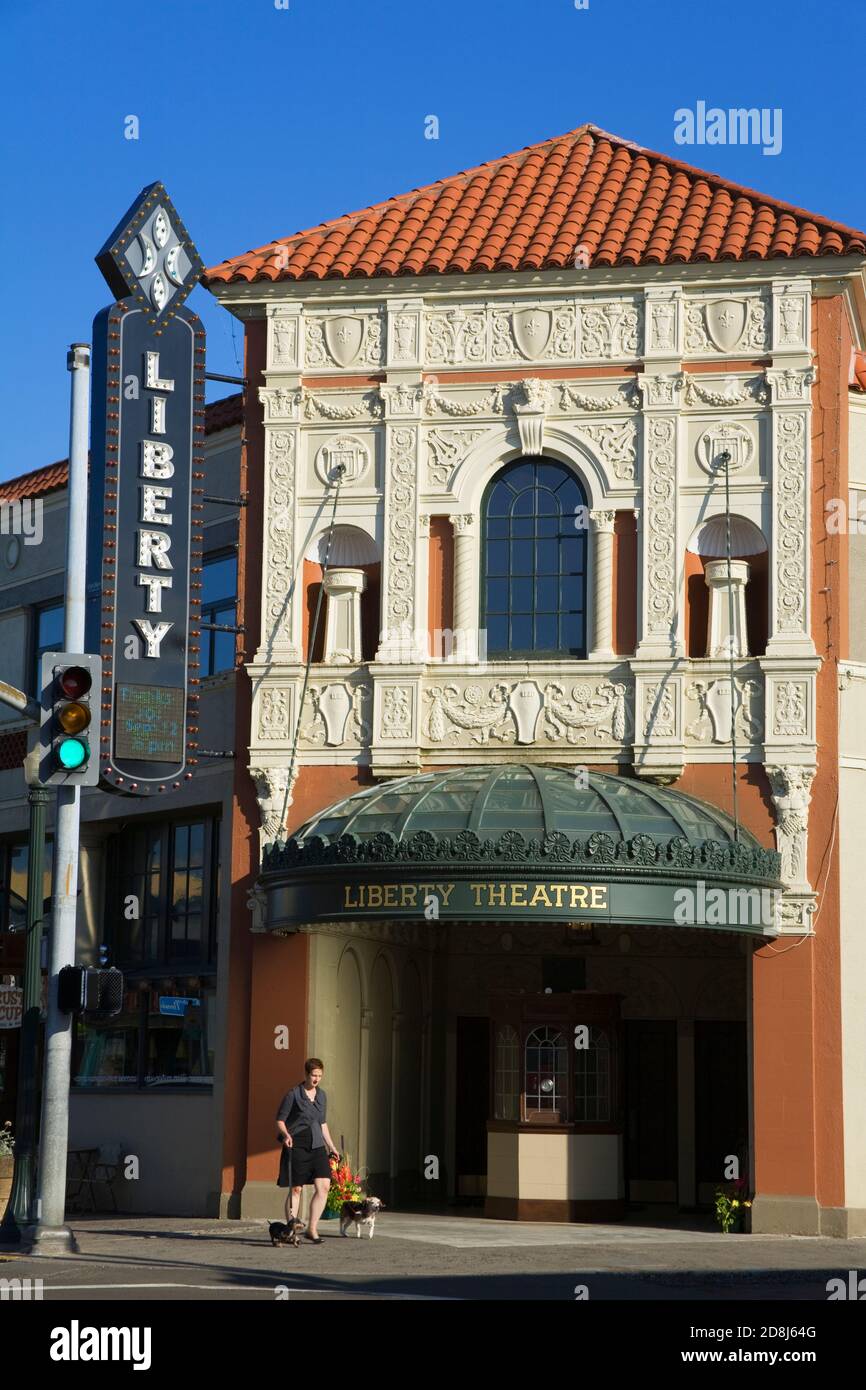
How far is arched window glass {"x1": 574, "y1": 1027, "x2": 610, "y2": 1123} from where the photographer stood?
24328mm

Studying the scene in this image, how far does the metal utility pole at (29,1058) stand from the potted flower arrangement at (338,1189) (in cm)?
394

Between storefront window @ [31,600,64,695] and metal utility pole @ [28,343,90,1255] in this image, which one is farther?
storefront window @ [31,600,64,695]

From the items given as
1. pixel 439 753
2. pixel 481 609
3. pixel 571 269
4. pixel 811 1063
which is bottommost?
pixel 811 1063

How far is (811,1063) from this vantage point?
885 inches

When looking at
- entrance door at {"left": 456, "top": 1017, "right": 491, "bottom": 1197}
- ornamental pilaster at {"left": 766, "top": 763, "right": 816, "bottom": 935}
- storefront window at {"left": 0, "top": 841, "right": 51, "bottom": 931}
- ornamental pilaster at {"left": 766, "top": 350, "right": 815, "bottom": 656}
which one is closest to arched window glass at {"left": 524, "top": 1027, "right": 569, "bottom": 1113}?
entrance door at {"left": 456, "top": 1017, "right": 491, "bottom": 1197}

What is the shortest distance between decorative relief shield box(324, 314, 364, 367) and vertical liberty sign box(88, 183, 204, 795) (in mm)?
1619

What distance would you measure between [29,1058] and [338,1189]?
4.51 meters

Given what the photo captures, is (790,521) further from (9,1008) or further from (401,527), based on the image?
(9,1008)

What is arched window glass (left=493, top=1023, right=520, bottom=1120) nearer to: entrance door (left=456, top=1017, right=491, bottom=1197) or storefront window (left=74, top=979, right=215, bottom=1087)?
entrance door (left=456, top=1017, right=491, bottom=1197)

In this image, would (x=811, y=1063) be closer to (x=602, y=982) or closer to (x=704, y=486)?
(x=602, y=982)

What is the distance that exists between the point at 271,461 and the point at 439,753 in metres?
4.24
